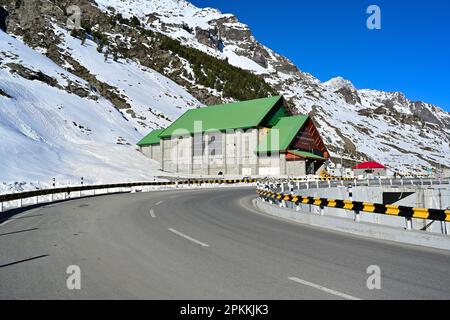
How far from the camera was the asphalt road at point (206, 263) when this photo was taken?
5.14 metres

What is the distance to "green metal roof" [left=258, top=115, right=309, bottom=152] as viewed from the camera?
56.0 meters

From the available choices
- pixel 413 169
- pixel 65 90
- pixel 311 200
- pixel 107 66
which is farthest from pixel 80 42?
pixel 413 169

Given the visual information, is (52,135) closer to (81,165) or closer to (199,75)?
(81,165)

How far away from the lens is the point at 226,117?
65.1 metres

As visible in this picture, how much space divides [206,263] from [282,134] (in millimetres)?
52905

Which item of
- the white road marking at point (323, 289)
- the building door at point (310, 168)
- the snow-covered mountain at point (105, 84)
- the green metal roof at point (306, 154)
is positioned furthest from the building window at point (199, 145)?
the white road marking at point (323, 289)

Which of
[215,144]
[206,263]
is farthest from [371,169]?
[206,263]

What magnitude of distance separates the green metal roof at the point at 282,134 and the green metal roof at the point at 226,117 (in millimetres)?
3020

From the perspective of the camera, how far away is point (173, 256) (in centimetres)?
729

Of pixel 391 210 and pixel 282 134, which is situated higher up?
pixel 282 134

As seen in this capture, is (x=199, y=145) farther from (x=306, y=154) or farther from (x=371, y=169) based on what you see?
(x=371, y=169)

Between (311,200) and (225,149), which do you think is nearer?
(311,200)
